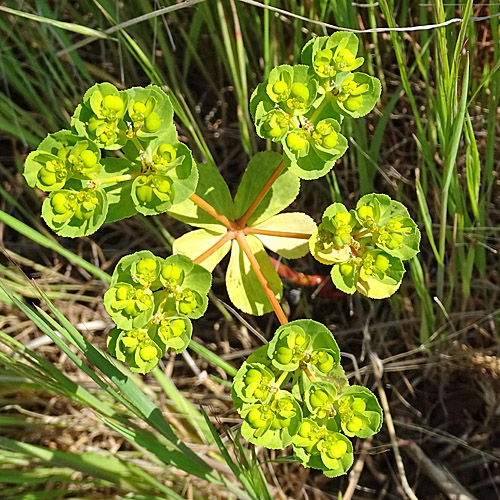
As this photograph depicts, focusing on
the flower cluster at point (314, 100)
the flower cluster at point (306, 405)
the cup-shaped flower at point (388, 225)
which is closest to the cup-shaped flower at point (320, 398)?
the flower cluster at point (306, 405)

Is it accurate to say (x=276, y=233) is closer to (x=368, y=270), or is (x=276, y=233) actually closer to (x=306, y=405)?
(x=368, y=270)

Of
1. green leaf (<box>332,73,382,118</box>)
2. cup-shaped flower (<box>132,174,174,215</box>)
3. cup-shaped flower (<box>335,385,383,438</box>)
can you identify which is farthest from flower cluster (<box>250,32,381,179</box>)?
cup-shaped flower (<box>335,385,383,438</box>)

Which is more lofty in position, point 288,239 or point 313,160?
point 313,160

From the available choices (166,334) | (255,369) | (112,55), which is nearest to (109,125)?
(166,334)

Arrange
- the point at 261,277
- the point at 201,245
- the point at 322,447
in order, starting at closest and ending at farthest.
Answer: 1. the point at 322,447
2. the point at 261,277
3. the point at 201,245

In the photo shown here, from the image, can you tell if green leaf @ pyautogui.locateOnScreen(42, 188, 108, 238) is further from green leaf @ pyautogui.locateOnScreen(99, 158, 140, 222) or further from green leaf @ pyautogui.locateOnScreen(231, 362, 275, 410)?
green leaf @ pyautogui.locateOnScreen(231, 362, 275, 410)

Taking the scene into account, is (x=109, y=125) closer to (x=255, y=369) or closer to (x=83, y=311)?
(x=255, y=369)

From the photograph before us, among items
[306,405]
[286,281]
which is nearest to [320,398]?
[306,405]
